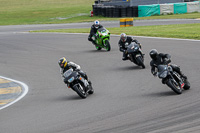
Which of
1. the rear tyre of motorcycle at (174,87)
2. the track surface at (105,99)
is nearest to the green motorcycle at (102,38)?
the track surface at (105,99)

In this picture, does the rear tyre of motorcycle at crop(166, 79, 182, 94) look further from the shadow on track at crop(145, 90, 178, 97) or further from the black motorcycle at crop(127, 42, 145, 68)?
the black motorcycle at crop(127, 42, 145, 68)

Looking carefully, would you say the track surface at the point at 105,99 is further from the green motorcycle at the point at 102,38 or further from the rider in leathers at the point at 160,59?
the rider in leathers at the point at 160,59

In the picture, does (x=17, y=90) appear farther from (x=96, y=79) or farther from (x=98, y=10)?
(x=98, y=10)

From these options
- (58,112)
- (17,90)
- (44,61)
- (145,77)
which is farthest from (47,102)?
(44,61)

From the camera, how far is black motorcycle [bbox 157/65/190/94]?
11.4 meters

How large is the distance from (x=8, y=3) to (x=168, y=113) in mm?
79968

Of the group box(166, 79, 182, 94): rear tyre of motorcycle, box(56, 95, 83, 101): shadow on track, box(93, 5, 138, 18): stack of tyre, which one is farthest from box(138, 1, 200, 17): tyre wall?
box(166, 79, 182, 94): rear tyre of motorcycle

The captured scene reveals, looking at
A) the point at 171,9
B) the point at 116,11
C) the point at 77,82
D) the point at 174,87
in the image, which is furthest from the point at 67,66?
the point at 116,11

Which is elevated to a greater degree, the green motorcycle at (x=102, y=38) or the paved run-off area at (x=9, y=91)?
the green motorcycle at (x=102, y=38)

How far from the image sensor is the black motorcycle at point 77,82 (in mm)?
12297

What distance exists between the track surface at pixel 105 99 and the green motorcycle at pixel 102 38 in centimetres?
36

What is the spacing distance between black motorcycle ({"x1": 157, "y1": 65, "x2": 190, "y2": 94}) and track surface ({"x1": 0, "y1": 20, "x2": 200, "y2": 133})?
244mm

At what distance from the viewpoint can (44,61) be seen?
21.2 meters

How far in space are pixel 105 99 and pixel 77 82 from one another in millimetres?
1058
